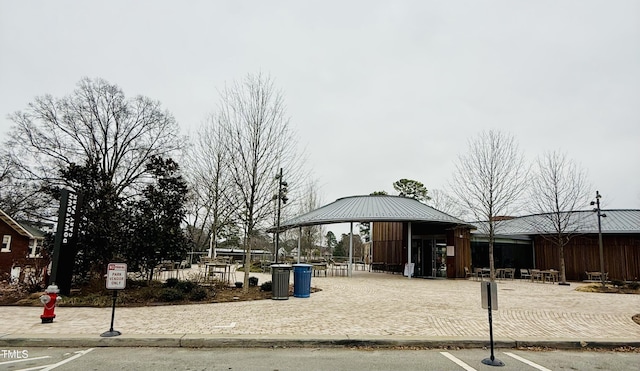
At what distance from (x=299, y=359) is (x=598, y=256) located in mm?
24963

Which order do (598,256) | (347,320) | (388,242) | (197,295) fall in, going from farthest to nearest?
(388,242) → (598,256) → (197,295) → (347,320)

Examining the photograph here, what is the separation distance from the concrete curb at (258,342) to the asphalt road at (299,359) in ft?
0.52

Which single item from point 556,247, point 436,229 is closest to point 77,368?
point 436,229

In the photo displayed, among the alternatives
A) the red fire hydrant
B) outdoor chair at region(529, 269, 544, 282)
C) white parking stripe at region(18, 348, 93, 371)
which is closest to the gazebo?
outdoor chair at region(529, 269, 544, 282)

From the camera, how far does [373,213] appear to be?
21188 mm

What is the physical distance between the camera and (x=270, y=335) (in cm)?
654

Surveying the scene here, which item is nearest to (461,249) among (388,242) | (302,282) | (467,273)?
(467,273)

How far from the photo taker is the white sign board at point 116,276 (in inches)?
271

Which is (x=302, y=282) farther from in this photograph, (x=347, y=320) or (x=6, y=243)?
(x=6, y=243)

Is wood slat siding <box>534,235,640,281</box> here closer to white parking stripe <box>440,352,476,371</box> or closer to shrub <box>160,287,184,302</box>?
white parking stripe <box>440,352,476,371</box>

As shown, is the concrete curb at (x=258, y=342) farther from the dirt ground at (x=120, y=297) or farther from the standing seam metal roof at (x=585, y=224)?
the standing seam metal roof at (x=585, y=224)

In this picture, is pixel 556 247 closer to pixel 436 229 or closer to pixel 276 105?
pixel 436 229

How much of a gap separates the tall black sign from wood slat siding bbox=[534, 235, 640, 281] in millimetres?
26984

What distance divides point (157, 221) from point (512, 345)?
35.7 feet
